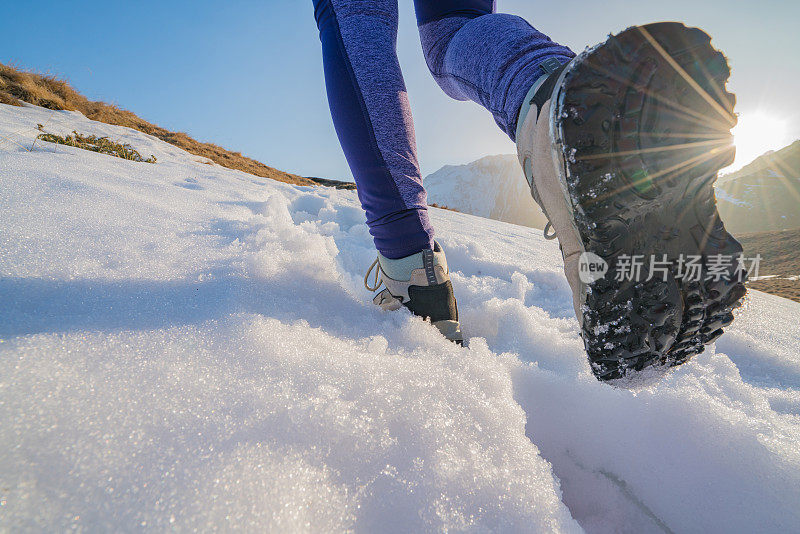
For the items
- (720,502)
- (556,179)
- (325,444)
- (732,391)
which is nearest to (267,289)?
(325,444)

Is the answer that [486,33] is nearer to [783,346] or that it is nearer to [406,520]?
[406,520]

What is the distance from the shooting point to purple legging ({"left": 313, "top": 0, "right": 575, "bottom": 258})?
66 centimetres

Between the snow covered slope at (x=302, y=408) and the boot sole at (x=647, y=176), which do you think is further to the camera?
the boot sole at (x=647, y=176)

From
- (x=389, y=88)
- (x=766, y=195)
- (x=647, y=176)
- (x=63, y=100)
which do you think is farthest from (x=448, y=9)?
(x=766, y=195)

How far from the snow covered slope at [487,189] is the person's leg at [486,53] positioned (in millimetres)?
40143

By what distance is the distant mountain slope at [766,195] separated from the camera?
39781mm

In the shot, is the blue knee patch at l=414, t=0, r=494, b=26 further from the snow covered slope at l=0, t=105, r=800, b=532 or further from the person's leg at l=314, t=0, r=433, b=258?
the snow covered slope at l=0, t=105, r=800, b=532

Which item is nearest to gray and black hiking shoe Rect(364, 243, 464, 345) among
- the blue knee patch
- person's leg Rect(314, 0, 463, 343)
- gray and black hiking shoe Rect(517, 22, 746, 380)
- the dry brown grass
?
person's leg Rect(314, 0, 463, 343)

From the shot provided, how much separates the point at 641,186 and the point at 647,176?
16 millimetres

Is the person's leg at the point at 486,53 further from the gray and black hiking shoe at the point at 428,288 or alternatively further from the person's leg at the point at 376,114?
the gray and black hiking shoe at the point at 428,288

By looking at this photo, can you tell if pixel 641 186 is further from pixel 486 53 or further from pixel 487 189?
pixel 487 189

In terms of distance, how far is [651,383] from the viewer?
575mm

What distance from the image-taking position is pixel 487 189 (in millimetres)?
44781

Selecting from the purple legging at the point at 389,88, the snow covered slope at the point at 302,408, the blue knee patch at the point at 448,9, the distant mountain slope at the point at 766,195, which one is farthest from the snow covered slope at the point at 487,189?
the snow covered slope at the point at 302,408
